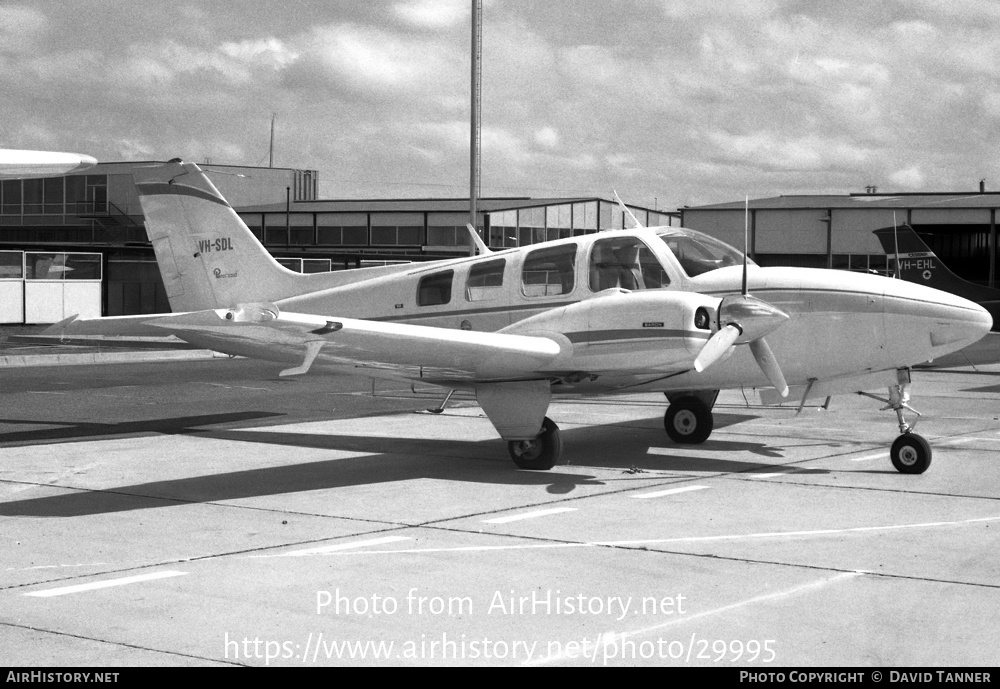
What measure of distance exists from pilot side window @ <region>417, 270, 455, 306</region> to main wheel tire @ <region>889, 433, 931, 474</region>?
5.49 meters

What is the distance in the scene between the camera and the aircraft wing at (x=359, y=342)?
33.2ft

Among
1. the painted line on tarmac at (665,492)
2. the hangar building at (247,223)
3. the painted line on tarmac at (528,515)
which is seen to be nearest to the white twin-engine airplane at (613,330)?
the painted line on tarmac at (665,492)

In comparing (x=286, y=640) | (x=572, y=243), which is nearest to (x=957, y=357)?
(x=572, y=243)

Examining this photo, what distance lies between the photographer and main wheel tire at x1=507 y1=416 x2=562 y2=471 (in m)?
12.4

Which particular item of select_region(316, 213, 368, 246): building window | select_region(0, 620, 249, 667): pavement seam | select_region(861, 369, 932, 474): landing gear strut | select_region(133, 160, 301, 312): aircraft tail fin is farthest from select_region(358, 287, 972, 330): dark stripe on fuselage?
select_region(316, 213, 368, 246): building window

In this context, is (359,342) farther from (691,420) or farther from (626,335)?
(691,420)

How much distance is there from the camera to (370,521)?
960cm

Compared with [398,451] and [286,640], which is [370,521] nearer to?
[286,640]

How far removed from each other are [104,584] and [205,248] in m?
8.41

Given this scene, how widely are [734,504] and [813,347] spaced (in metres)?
2.60

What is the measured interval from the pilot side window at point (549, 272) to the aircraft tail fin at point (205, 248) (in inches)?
130

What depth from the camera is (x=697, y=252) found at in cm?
1259

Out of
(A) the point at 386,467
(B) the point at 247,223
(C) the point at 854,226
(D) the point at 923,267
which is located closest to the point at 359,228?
(B) the point at 247,223

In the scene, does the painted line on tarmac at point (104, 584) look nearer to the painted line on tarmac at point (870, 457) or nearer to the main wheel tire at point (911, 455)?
the main wheel tire at point (911, 455)
